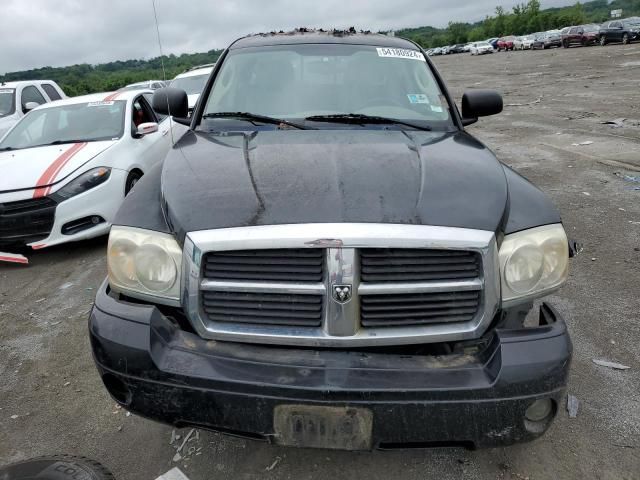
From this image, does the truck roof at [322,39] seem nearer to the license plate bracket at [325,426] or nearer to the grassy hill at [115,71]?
the grassy hill at [115,71]

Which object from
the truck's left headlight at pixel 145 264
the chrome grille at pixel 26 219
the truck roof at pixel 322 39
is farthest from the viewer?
the chrome grille at pixel 26 219

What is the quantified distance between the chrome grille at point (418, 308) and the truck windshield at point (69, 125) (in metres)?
4.96

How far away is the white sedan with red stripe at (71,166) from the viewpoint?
15.8ft

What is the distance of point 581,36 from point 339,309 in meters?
43.9

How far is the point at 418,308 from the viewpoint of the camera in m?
1.89

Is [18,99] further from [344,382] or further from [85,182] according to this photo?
[344,382]

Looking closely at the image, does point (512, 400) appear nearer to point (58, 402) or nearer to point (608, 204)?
point (58, 402)

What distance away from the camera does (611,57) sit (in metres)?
26.2

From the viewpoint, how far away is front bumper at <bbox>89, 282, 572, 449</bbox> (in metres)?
1.75

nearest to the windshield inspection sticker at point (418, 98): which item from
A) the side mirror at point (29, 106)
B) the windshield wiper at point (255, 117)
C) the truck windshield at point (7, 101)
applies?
the windshield wiper at point (255, 117)

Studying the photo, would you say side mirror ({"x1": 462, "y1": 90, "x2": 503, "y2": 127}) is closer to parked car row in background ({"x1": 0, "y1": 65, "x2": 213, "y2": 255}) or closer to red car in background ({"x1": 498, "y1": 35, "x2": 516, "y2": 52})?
parked car row in background ({"x1": 0, "y1": 65, "x2": 213, "y2": 255})

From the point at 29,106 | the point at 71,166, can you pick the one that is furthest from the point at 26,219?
the point at 29,106

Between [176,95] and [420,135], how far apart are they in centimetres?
187

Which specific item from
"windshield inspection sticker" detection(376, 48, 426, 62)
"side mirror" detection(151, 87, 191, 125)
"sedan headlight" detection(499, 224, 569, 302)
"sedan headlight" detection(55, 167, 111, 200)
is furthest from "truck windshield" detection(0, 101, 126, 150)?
"sedan headlight" detection(499, 224, 569, 302)
